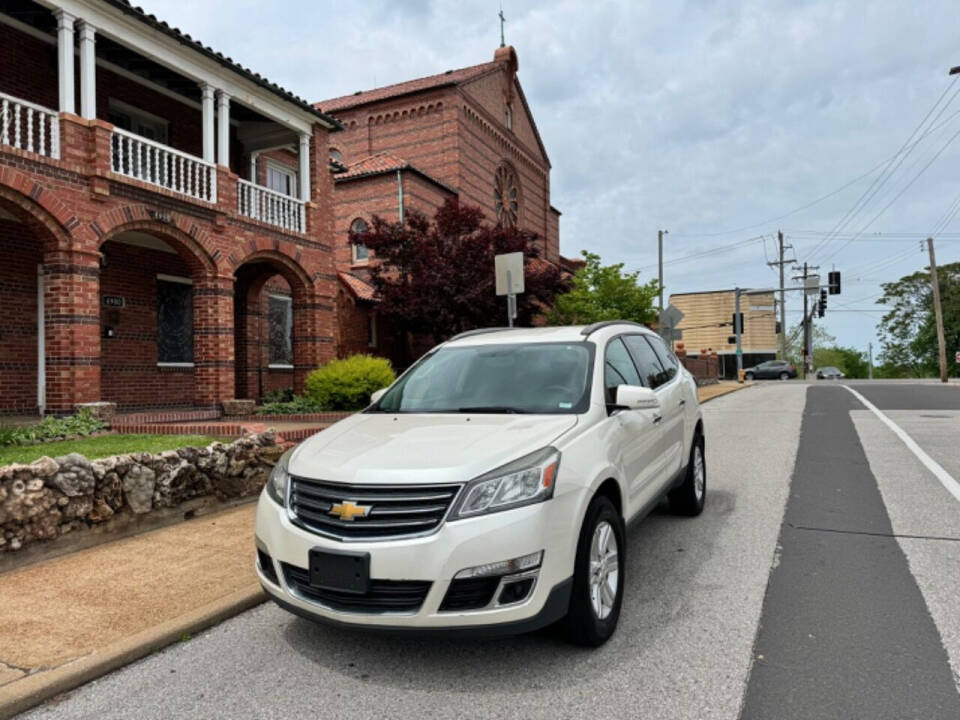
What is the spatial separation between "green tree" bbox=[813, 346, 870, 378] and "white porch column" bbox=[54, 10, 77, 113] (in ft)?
379

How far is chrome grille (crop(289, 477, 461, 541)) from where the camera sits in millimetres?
3025

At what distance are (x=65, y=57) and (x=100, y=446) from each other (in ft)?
20.7

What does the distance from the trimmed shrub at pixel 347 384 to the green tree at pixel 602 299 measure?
36.7 feet

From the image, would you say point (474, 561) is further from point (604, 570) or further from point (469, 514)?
point (604, 570)

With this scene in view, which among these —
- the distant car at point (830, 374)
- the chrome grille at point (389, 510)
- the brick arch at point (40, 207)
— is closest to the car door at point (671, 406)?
the chrome grille at point (389, 510)

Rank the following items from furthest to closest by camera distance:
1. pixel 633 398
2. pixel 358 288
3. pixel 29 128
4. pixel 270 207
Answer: pixel 358 288 → pixel 270 207 → pixel 29 128 → pixel 633 398

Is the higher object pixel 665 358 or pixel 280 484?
pixel 665 358

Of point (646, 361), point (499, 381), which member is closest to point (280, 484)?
point (499, 381)

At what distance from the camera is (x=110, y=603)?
4.16m

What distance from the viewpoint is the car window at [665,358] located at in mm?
6000

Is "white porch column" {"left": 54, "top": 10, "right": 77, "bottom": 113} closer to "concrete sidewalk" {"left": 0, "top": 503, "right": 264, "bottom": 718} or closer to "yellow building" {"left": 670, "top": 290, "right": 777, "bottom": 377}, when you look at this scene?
"concrete sidewalk" {"left": 0, "top": 503, "right": 264, "bottom": 718}

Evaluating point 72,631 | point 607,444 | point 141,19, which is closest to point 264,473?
point 72,631

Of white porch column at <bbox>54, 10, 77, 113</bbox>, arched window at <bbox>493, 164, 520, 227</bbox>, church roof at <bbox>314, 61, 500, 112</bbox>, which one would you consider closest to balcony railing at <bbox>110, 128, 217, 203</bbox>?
white porch column at <bbox>54, 10, 77, 113</bbox>

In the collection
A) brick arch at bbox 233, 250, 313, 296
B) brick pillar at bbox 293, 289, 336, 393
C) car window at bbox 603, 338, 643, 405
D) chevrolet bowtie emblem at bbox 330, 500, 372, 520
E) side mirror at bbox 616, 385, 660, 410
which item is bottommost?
chevrolet bowtie emblem at bbox 330, 500, 372, 520
